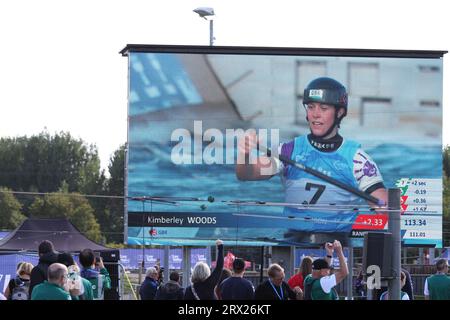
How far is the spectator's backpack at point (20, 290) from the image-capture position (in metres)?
14.9

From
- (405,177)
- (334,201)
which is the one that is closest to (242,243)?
(334,201)

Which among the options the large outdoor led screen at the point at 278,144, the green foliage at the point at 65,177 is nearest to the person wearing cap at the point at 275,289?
the large outdoor led screen at the point at 278,144

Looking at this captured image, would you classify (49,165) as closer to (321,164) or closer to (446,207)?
(446,207)

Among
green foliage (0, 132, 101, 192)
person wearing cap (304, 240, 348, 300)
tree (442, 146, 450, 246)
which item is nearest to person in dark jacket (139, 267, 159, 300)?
person wearing cap (304, 240, 348, 300)

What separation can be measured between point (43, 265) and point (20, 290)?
1.43 m

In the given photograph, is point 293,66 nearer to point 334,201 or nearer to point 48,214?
point 334,201

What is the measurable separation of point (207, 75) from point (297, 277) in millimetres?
11222

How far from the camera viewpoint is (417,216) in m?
26.2

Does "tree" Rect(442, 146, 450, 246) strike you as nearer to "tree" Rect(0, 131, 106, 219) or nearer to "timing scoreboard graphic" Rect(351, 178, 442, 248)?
"tree" Rect(0, 131, 106, 219)

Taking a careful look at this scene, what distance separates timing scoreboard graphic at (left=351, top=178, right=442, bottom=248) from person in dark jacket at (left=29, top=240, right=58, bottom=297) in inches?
512

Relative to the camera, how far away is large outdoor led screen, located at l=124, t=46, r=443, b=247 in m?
25.5

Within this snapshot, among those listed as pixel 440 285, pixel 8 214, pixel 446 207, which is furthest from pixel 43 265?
pixel 8 214
